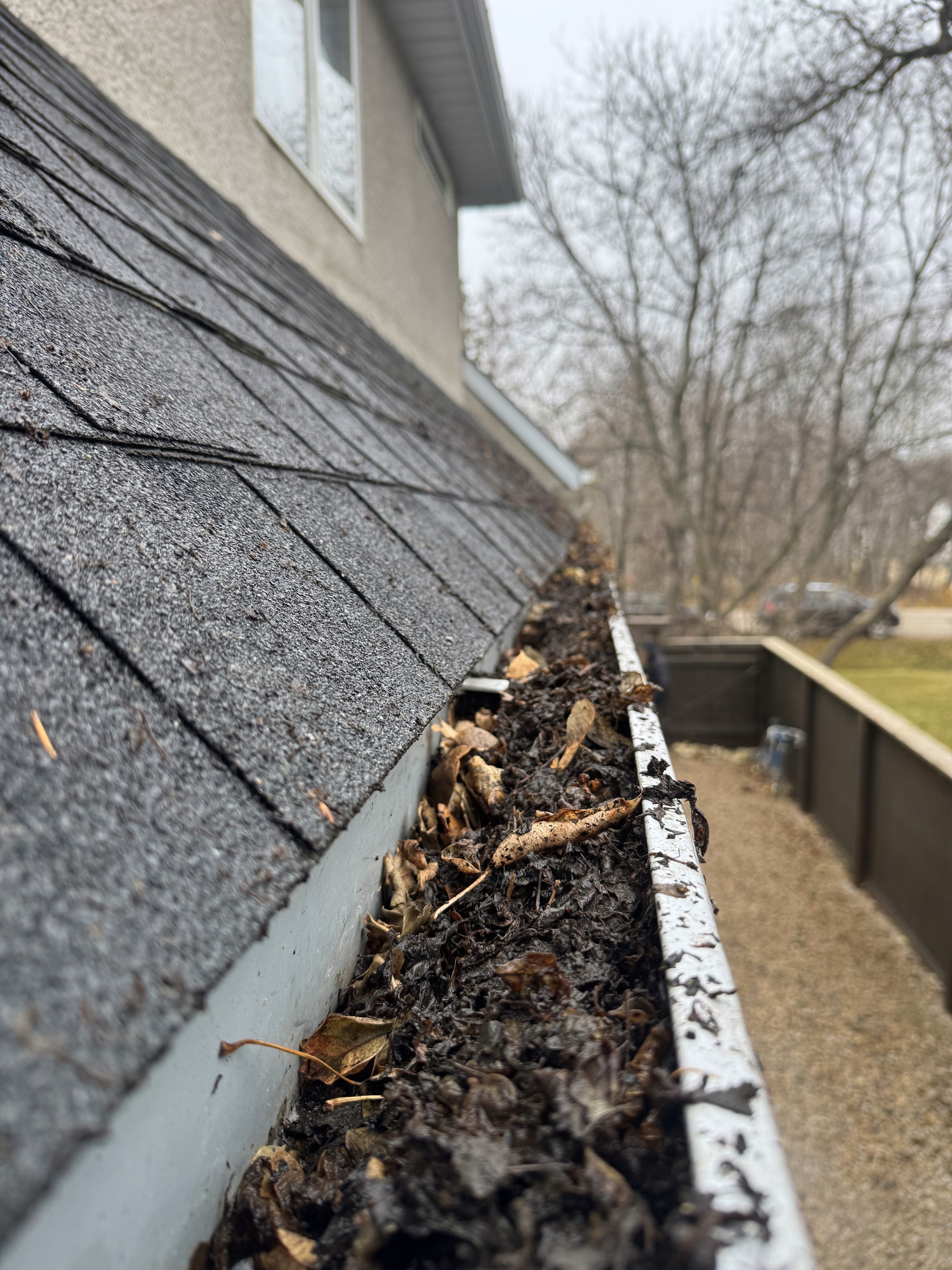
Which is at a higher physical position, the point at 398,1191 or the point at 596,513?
the point at 596,513

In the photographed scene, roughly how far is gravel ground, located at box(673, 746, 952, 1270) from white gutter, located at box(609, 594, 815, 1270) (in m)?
4.83

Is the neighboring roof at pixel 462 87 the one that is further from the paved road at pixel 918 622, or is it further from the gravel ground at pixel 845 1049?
the paved road at pixel 918 622

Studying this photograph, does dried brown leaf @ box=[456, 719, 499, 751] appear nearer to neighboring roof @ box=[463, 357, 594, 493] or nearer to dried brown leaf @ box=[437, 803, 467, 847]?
dried brown leaf @ box=[437, 803, 467, 847]

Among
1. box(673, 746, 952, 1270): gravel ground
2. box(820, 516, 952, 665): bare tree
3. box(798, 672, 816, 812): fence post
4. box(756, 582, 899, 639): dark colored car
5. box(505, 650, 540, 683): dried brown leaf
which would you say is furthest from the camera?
box(756, 582, 899, 639): dark colored car

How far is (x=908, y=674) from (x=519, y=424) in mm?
17403

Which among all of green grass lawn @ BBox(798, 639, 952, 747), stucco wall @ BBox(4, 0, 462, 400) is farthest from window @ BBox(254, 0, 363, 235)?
green grass lawn @ BBox(798, 639, 952, 747)

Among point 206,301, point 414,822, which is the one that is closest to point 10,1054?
point 414,822

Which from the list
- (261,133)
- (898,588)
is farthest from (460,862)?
(898,588)

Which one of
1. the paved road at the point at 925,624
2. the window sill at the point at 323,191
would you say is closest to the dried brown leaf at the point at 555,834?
the window sill at the point at 323,191

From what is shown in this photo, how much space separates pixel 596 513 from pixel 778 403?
1048 centimetres

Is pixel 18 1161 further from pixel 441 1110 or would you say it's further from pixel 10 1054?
pixel 441 1110

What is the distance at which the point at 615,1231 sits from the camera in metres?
0.53

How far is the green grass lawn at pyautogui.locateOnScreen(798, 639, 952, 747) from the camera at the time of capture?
1636 centimetres

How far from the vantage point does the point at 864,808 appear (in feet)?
24.8
